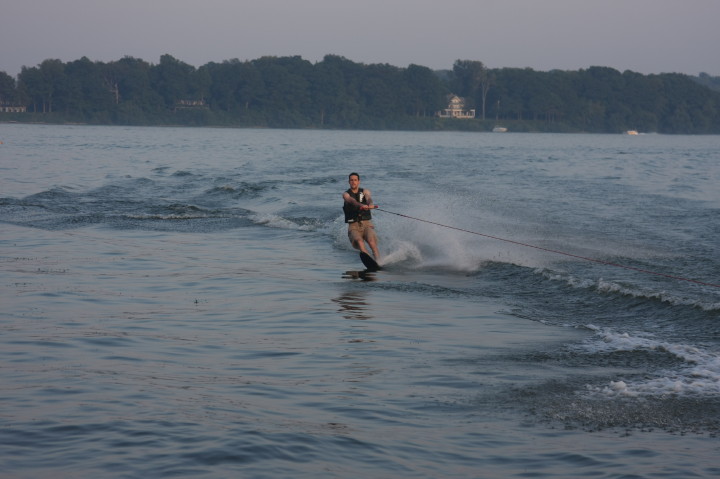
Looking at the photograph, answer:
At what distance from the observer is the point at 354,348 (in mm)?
8688

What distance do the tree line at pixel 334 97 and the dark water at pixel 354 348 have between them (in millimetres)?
131132

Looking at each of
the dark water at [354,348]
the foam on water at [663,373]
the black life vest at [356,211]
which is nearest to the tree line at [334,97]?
the dark water at [354,348]

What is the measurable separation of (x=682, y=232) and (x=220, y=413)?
576 inches

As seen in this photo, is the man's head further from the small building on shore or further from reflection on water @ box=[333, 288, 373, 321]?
the small building on shore

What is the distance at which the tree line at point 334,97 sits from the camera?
146 meters

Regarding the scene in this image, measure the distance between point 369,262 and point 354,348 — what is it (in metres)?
5.71

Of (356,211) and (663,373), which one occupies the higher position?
(356,211)

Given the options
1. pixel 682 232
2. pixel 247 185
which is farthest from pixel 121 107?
pixel 682 232

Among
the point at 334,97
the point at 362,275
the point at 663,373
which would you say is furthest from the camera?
the point at 334,97

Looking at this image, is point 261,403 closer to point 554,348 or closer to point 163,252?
point 554,348

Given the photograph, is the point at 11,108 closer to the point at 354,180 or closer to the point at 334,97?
the point at 334,97

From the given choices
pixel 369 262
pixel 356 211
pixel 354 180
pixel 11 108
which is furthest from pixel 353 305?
pixel 11 108

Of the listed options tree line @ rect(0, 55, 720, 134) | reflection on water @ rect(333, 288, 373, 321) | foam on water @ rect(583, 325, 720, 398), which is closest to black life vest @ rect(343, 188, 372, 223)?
reflection on water @ rect(333, 288, 373, 321)

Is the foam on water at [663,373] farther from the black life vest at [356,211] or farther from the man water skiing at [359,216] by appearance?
the black life vest at [356,211]
